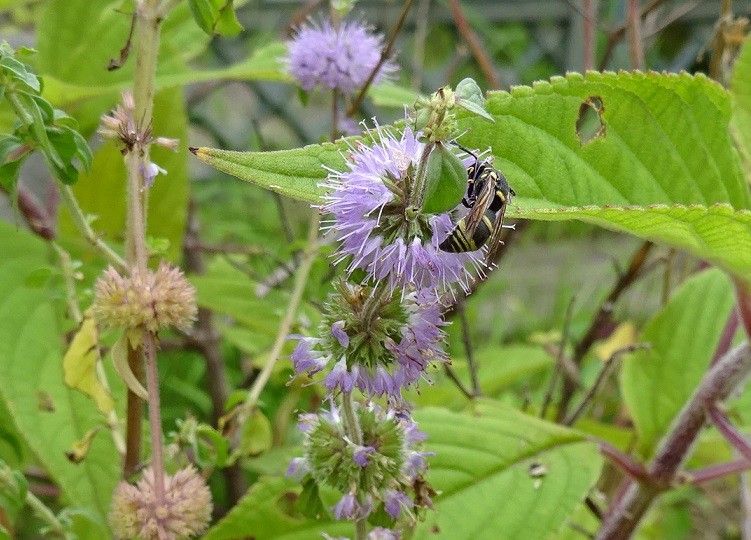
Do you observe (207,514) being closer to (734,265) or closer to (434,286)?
(434,286)

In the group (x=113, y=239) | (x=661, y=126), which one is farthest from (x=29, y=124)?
(x=113, y=239)

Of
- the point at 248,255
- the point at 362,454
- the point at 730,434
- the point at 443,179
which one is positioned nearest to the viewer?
the point at 443,179

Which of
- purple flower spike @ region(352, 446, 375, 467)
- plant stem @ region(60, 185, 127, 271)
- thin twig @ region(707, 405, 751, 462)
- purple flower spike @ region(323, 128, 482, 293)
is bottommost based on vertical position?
purple flower spike @ region(352, 446, 375, 467)

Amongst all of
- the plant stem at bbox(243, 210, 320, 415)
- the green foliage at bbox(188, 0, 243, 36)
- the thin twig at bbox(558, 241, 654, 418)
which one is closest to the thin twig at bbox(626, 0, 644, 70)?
the thin twig at bbox(558, 241, 654, 418)

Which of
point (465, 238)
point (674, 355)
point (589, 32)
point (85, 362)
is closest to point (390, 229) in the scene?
point (465, 238)

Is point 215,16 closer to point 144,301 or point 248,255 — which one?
point 144,301

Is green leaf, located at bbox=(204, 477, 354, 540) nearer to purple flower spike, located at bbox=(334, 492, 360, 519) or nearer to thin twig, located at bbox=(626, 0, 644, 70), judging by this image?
purple flower spike, located at bbox=(334, 492, 360, 519)

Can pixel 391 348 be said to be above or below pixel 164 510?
above
